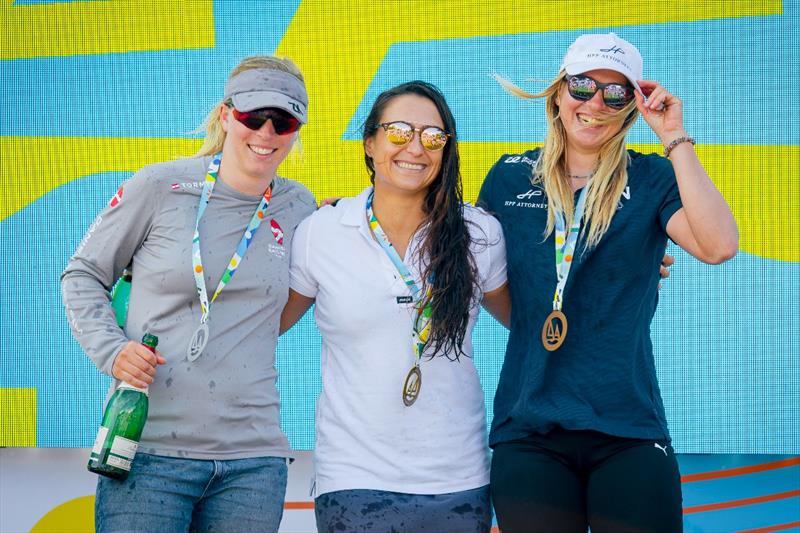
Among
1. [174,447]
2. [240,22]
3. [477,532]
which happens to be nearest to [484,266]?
[477,532]

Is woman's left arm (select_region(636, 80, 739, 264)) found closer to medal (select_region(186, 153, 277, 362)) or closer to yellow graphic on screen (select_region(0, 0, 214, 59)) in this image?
medal (select_region(186, 153, 277, 362))

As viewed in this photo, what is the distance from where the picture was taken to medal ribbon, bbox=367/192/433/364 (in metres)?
2.31

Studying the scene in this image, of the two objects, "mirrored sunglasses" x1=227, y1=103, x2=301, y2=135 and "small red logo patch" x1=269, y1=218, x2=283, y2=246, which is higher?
"mirrored sunglasses" x1=227, y1=103, x2=301, y2=135

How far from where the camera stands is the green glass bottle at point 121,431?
2223mm

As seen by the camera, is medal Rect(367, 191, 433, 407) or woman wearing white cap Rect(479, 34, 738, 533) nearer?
woman wearing white cap Rect(479, 34, 738, 533)

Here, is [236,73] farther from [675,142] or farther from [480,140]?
[480,140]

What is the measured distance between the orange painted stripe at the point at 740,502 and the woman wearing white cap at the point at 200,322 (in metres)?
2.20

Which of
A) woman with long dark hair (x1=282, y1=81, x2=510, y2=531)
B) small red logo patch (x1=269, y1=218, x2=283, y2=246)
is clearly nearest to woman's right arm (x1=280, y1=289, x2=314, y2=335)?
woman with long dark hair (x1=282, y1=81, x2=510, y2=531)

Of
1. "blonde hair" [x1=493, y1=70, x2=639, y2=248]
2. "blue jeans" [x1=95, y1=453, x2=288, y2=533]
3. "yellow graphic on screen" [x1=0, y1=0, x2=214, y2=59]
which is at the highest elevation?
"yellow graphic on screen" [x1=0, y1=0, x2=214, y2=59]

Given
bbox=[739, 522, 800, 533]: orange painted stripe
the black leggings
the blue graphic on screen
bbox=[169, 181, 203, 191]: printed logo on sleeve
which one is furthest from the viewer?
bbox=[739, 522, 800, 533]: orange painted stripe

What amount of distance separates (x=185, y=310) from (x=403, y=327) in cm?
55

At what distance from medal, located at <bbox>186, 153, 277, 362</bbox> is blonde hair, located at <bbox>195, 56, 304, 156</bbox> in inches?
3.0

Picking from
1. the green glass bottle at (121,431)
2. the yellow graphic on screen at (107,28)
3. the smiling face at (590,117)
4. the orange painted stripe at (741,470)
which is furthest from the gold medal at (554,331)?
the yellow graphic on screen at (107,28)

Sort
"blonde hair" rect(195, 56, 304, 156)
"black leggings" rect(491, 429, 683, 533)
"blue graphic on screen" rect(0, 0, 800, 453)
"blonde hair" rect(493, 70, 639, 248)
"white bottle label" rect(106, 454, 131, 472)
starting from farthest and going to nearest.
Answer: "blue graphic on screen" rect(0, 0, 800, 453) → "blonde hair" rect(195, 56, 304, 156) → "blonde hair" rect(493, 70, 639, 248) → "white bottle label" rect(106, 454, 131, 472) → "black leggings" rect(491, 429, 683, 533)
